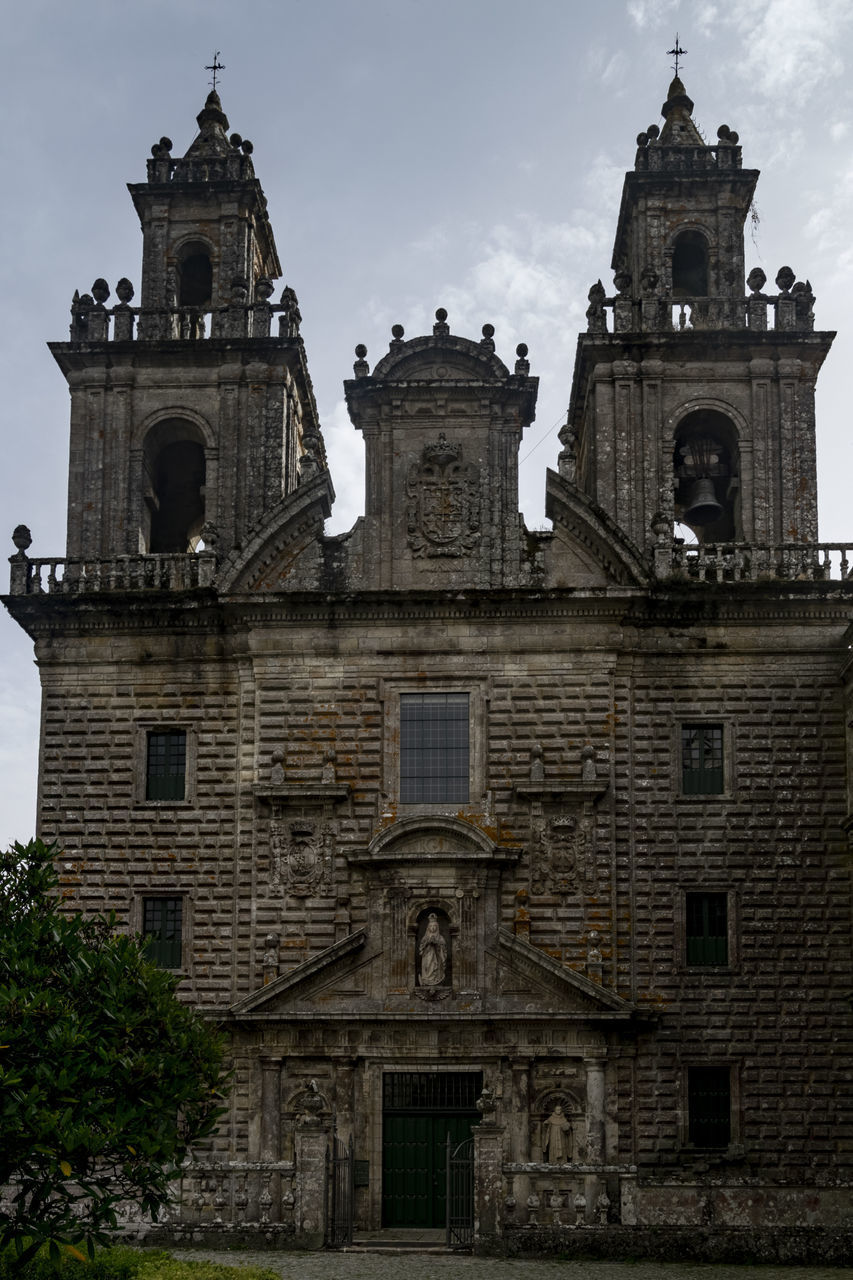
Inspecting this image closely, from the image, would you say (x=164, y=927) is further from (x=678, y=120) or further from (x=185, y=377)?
(x=678, y=120)

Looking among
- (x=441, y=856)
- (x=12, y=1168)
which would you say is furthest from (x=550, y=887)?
(x=12, y=1168)

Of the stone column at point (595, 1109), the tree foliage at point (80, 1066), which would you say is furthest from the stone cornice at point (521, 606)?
the tree foliage at point (80, 1066)

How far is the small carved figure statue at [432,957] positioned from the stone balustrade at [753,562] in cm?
779

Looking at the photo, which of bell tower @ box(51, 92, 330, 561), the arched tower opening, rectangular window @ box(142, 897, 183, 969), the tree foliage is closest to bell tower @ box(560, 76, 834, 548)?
bell tower @ box(51, 92, 330, 561)

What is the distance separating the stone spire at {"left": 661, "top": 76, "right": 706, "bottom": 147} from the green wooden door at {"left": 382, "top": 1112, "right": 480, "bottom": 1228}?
2009 cm

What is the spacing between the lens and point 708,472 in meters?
34.2

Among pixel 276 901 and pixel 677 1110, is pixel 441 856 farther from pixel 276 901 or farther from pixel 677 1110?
pixel 677 1110

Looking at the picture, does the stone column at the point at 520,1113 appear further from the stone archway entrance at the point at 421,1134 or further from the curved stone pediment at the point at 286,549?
the curved stone pediment at the point at 286,549

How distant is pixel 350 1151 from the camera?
97.9 ft

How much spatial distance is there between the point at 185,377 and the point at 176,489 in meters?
3.19

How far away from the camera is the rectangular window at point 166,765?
106ft

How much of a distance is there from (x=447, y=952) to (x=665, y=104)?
1870 centimetres

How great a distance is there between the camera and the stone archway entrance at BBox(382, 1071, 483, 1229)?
97.5 feet

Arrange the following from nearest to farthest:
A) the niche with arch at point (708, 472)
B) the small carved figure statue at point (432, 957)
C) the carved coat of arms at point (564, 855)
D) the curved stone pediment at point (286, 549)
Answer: the small carved figure statue at point (432, 957) < the carved coat of arms at point (564, 855) < the curved stone pediment at point (286, 549) < the niche with arch at point (708, 472)
